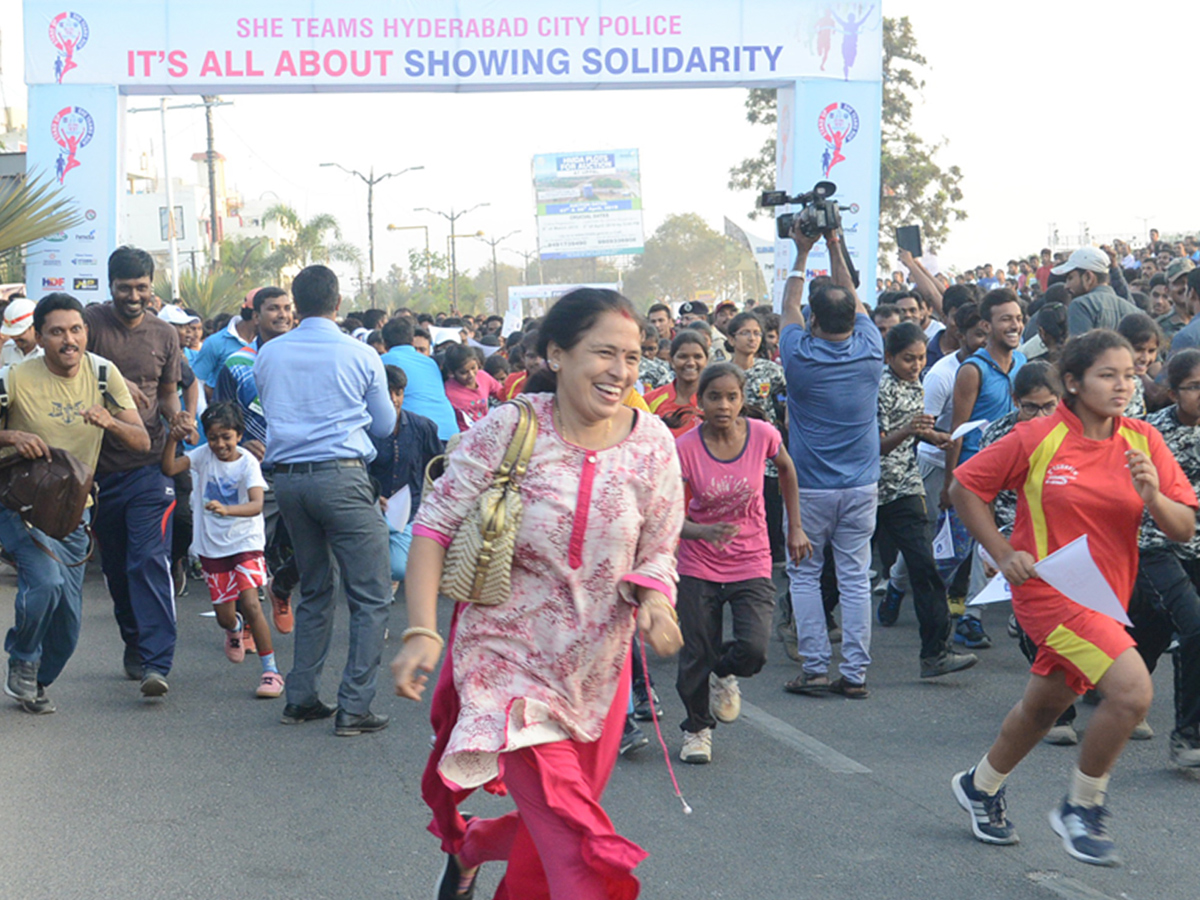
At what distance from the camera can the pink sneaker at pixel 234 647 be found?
8023 millimetres

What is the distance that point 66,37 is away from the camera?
15.9 meters

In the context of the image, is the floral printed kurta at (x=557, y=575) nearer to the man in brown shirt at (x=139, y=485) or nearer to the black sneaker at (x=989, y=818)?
the black sneaker at (x=989, y=818)

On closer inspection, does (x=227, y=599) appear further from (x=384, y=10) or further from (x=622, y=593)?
(x=384, y=10)

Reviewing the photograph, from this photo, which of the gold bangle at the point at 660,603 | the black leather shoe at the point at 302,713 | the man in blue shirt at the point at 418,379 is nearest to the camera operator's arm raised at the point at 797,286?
the black leather shoe at the point at 302,713

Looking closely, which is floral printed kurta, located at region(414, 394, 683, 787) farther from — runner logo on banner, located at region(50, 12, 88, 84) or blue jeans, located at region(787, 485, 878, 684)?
runner logo on banner, located at region(50, 12, 88, 84)

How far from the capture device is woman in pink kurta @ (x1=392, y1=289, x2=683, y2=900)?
3289mm

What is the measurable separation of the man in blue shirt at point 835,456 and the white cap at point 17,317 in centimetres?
403

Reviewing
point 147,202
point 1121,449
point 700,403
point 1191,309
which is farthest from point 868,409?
point 147,202

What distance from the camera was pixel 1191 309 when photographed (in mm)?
8875

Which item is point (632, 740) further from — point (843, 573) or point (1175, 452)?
point (1175, 452)

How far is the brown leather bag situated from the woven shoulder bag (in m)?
3.73

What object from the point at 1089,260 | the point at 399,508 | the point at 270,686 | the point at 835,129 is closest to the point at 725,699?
the point at 270,686

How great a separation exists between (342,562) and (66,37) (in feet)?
38.4

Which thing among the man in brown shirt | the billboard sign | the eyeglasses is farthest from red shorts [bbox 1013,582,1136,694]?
the billboard sign
